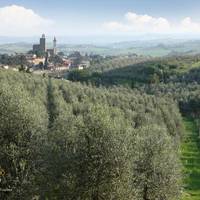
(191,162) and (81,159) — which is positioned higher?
(81,159)

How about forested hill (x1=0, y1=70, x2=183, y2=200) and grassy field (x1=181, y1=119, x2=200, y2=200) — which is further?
grassy field (x1=181, y1=119, x2=200, y2=200)

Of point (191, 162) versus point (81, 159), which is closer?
point (81, 159)

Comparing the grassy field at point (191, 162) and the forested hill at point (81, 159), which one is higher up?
the forested hill at point (81, 159)

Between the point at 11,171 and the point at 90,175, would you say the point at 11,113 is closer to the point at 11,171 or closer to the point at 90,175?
the point at 11,171

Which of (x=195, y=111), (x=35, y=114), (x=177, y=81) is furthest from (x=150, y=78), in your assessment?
(x=35, y=114)

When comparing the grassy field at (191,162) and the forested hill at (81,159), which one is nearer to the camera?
the forested hill at (81,159)

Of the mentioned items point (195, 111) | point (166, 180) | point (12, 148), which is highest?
point (12, 148)

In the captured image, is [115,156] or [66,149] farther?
[66,149]

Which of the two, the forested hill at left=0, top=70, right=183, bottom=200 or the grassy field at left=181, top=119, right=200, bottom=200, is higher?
the forested hill at left=0, top=70, right=183, bottom=200
